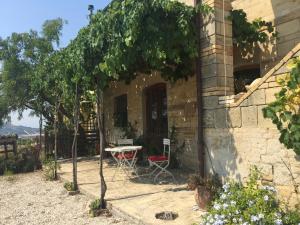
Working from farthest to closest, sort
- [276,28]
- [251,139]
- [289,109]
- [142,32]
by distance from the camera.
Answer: [276,28] < [142,32] < [251,139] < [289,109]

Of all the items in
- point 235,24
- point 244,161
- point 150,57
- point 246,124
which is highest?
point 235,24

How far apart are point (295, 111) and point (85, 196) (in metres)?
4.39

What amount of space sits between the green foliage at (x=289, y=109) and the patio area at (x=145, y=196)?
1.57 m

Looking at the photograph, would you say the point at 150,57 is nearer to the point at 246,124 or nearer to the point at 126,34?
the point at 126,34

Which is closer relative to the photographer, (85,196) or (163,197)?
(163,197)

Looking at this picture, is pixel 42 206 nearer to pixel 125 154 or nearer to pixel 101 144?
pixel 101 144

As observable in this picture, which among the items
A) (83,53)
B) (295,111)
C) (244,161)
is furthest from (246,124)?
(83,53)

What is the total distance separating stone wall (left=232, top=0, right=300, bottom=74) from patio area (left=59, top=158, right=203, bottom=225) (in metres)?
2.84

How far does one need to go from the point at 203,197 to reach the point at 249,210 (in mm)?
1236

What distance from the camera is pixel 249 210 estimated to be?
3805mm

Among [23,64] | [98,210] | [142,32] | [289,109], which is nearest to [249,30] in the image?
[142,32]

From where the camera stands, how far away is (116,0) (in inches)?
252

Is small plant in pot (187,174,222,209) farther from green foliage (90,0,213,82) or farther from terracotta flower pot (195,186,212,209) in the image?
green foliage (90,0,213,82)

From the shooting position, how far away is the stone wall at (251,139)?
435 centimetres
